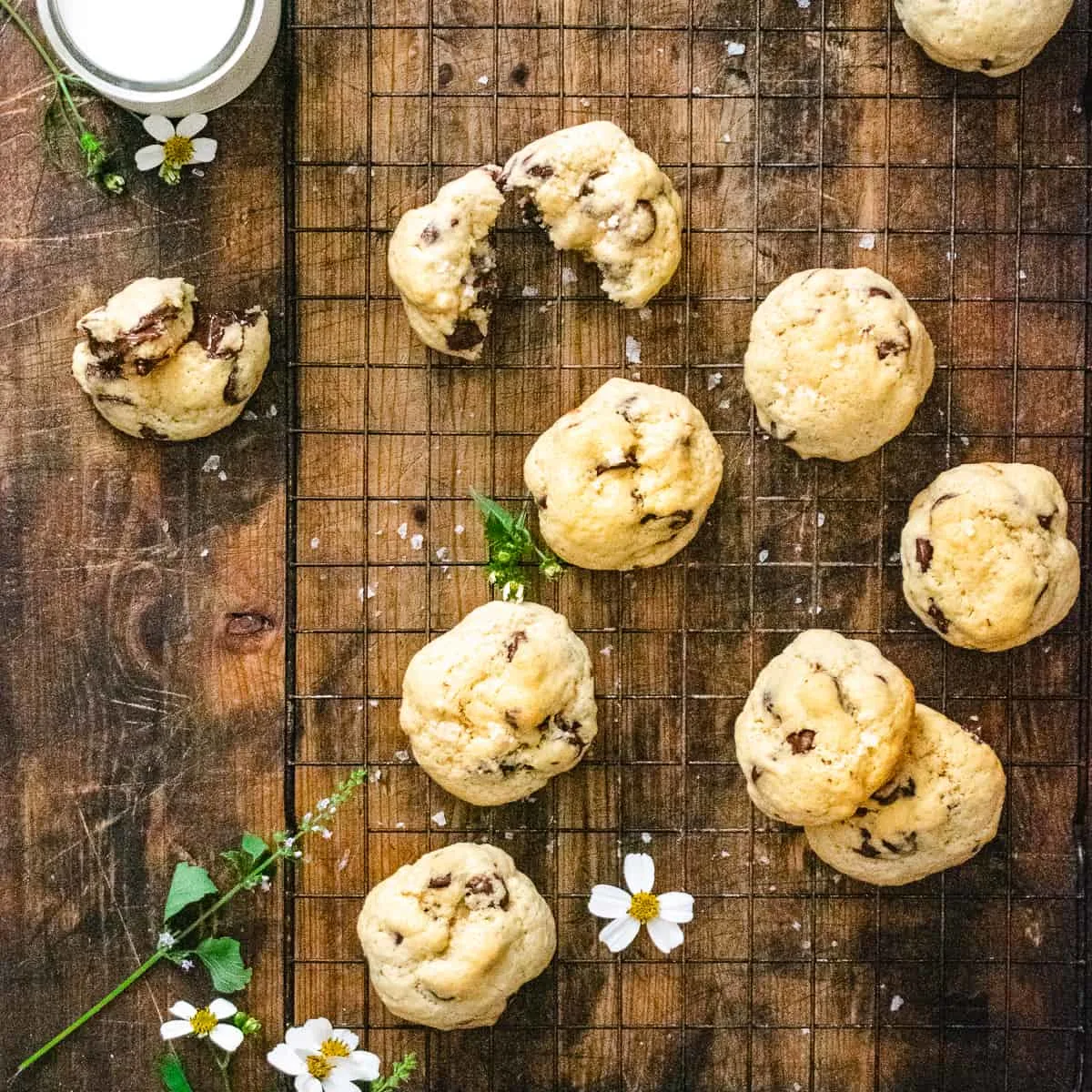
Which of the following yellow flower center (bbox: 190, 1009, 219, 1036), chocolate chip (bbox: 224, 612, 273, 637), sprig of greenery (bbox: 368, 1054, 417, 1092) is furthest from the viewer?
chocolate chip (bbox: 224, 612, 273, 637)

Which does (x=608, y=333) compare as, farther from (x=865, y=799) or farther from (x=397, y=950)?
(x=397, y=950)

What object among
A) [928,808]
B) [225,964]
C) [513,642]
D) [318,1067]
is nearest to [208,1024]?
[225,964]

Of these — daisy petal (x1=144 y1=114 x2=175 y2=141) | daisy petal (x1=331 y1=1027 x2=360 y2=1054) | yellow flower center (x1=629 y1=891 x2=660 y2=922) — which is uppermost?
daisy petal (x1=144 y1=114 x2=175 y2=141)

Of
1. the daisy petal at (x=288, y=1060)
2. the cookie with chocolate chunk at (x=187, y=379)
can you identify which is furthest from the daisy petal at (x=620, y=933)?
the cookie with chocolate chunk at (x=187, y=379)

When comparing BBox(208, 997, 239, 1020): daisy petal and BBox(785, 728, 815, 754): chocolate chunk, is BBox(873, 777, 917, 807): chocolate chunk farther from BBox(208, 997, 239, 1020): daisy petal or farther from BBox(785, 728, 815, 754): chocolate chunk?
BBox(208, 997, 239, 1020): daisy petal

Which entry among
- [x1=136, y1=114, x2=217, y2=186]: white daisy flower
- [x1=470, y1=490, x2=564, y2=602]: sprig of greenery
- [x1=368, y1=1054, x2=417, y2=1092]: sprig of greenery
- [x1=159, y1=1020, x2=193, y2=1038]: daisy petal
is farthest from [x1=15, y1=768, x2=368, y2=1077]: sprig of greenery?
[x1=136, y1=114, x2=217, y2=186]: white daisy flower

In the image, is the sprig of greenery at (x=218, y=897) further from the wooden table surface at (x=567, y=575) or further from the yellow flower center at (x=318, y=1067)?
the yellow flower center at (x=318, y=1067)
